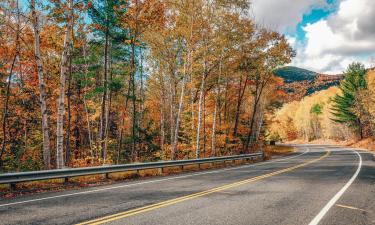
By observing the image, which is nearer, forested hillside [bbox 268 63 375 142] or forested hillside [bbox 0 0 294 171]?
forested hillside [bbox 0 0 294 171]

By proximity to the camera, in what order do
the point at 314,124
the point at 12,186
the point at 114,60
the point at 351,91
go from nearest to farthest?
1. the point at 12,186
2. the point at 114,60
3. the point at 351,91
4. the point at 314,124

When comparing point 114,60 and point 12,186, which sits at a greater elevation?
point 114,60

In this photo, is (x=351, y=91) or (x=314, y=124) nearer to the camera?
(x=351, y=91)

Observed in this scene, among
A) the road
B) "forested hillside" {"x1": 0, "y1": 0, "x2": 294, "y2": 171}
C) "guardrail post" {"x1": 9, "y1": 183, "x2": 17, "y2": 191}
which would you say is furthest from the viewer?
"forested hillside" {"x1": 0, "y1": 0, "x2": 294, "y2": 171}

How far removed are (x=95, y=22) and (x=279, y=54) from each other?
53.6 ft

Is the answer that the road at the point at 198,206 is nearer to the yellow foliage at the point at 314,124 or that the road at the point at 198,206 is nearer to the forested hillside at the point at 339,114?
the forested hillside at the point at 339,114

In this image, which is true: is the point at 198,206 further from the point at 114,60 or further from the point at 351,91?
the point at 351,91

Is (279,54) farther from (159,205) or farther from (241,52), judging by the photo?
(159,205)

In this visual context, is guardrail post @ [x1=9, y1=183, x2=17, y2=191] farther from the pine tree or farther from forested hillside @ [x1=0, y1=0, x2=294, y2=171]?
the pine tree

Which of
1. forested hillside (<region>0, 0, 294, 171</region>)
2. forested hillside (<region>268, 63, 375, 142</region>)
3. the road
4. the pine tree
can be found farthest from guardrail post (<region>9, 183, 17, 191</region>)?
the pine tree

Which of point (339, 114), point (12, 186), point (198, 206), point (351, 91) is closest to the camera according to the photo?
point (198, 206)

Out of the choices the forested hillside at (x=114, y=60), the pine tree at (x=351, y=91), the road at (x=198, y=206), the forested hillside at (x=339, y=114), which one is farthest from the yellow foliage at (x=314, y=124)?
the road at (x=198, y=206)

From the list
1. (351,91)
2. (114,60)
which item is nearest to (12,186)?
(114,60)

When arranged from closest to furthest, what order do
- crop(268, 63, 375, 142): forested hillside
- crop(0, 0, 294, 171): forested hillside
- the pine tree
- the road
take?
the road, crop(0, 0, 294, 171): forested hillside, crop(268, 63, 375, 142): forested hillside, the pine tree
